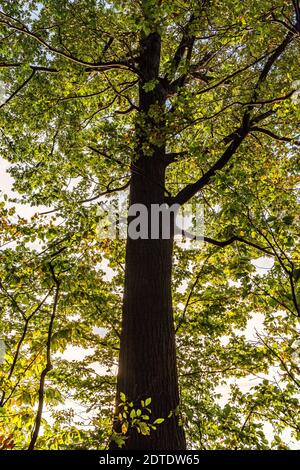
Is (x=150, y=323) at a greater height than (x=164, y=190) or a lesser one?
lesser

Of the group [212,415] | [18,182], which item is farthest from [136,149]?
[212,415]

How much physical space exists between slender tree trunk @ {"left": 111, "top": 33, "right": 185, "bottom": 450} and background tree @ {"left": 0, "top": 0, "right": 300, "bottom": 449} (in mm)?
18

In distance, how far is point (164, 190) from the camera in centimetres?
546

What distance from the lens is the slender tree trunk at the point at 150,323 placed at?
3592 millimetres

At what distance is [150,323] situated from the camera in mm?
4129

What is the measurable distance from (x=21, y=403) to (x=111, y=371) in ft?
17.5

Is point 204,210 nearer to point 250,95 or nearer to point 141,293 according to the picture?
point 250,95

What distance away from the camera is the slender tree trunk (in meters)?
3.59

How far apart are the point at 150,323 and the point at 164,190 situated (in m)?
2.32

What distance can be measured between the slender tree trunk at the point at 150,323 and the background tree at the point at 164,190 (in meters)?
0.02

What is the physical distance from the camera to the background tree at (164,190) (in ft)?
11.7

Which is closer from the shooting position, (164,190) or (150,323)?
(150,323)

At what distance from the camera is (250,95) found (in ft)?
16.6
